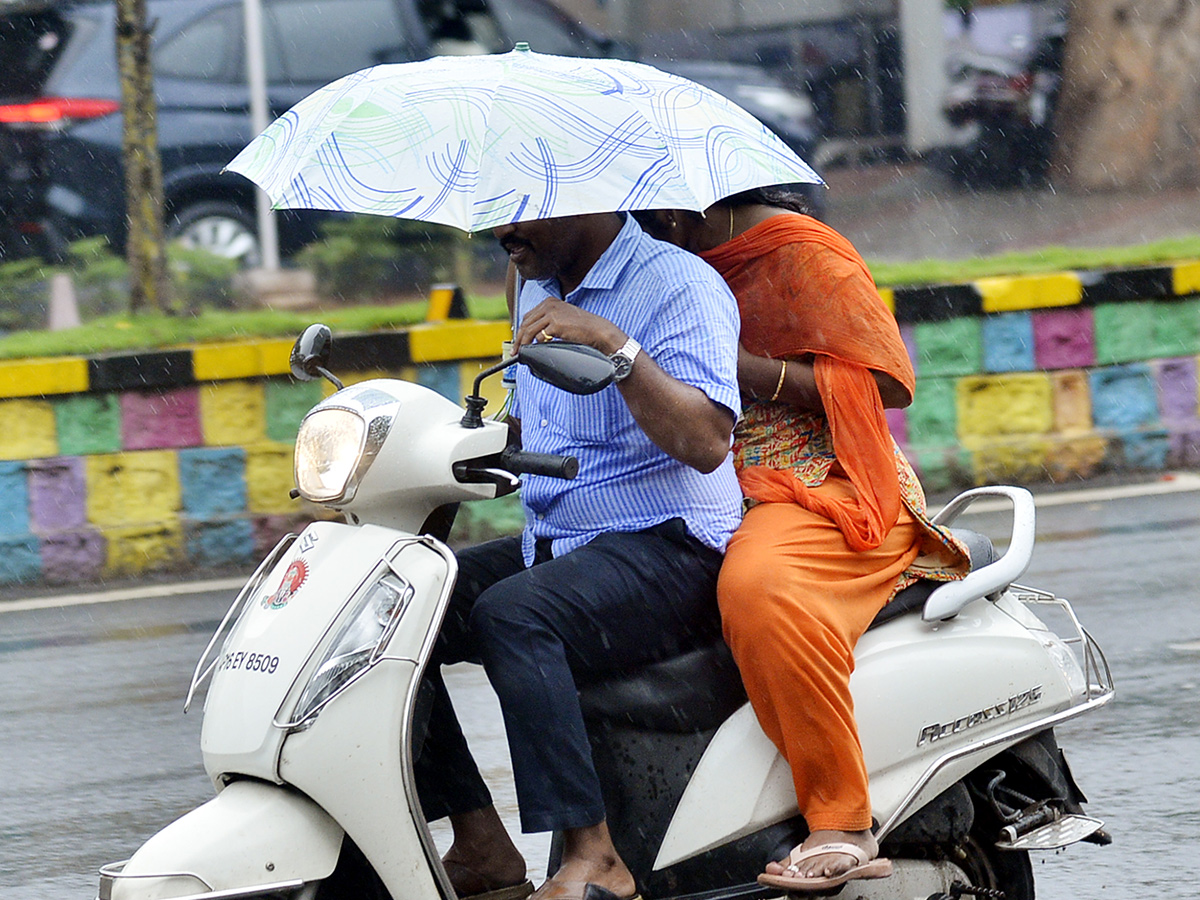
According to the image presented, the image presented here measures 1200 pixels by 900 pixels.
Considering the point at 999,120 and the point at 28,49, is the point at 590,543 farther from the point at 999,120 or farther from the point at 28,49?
the point at 999,120

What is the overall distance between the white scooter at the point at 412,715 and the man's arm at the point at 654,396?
135 mm

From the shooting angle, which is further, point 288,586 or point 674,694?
point 674,694

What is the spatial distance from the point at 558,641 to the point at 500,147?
0.82 meters

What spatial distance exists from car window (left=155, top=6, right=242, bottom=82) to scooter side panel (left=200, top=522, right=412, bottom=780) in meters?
9.77

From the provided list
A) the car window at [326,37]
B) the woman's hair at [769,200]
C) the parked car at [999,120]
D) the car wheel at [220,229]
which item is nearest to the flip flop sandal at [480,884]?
the woman's hair at [769,200]

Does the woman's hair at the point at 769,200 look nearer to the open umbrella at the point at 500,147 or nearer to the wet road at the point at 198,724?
the open umbrella at the point at 500,147

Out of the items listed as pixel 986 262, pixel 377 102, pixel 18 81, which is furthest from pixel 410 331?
pixel 18 81

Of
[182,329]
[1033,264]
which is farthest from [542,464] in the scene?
[1033,264]

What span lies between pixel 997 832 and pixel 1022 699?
262 mm

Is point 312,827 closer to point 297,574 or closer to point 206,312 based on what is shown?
point 297,574

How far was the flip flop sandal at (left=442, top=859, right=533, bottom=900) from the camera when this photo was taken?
10.7 feet

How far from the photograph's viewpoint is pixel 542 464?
9.48 feet

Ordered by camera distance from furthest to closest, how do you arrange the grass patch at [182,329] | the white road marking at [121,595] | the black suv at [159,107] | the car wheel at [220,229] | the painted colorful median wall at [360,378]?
the car wheel at [220,229], the black suv at [159,107], the grass patch at [182,329], the painted colorful median wall at [360,378], the white road marking at [121,595]

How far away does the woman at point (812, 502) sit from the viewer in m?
3.02
